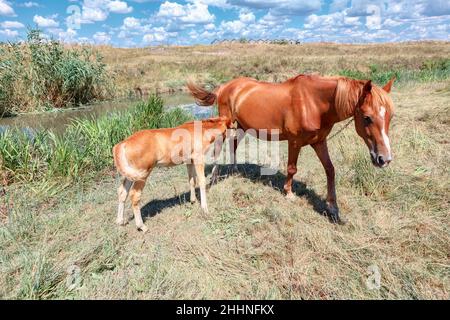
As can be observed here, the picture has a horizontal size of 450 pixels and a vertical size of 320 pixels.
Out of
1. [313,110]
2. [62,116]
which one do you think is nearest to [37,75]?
[62,116]

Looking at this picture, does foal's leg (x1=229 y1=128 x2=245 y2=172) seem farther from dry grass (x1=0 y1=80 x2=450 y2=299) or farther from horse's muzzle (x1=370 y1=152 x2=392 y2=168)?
horse's muzzle (x1=370 y1=152 x2=392 y2=168)

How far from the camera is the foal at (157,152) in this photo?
359cm

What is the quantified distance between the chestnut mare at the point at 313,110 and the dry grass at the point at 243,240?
629mm

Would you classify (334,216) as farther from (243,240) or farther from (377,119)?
(377,119)

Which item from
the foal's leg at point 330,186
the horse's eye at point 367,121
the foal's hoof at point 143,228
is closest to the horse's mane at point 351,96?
the horse's eye at point 367,121

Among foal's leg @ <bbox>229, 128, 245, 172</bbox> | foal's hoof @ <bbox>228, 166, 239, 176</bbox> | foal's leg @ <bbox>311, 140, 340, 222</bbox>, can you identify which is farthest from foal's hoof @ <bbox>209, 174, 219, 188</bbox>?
foal's leg @ <bbox>311, 140, 340, 222</bbox>

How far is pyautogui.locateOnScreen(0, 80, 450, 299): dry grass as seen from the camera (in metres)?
2.81

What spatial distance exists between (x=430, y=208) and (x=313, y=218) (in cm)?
148

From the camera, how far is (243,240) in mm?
3631

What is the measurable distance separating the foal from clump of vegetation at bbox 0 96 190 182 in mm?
2485

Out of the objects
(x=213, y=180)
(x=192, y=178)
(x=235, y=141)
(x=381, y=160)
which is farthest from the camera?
(x=235, y=141)

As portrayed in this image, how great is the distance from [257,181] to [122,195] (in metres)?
2.39

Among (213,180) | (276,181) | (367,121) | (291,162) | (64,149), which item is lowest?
(276,181)
